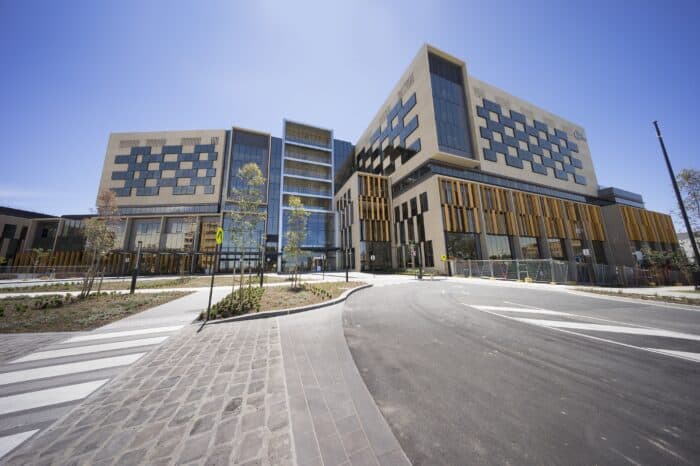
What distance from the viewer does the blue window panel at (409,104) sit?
3256cm

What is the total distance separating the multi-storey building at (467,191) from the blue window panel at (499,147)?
0.20 m

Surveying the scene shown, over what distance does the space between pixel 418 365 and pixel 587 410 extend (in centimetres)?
201

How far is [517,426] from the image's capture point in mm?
2229

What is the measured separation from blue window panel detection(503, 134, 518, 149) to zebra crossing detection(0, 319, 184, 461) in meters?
45.2

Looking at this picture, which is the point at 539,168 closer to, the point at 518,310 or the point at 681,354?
the point at 518,310

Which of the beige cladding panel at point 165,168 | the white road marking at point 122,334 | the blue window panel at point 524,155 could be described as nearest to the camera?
the white road marking at point 122,334

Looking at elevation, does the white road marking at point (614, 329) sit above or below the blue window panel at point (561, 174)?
below

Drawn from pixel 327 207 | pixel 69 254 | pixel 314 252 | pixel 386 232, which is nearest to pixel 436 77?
pixel 386 232

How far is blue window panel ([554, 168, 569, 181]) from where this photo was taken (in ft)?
127

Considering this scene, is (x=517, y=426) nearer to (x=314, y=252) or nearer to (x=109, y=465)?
(x=109, y=465)

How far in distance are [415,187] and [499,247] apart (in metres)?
13.8

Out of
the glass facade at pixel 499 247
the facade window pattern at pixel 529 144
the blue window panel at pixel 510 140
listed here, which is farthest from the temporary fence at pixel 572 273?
the blue window panel at pixel 510 140

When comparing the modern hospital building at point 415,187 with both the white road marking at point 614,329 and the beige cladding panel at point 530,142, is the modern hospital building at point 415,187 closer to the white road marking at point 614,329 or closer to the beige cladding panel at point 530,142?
the beige cladding panel at point 530,142

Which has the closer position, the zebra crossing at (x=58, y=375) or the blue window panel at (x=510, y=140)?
the zebra crossing at (x=58, y=375)
